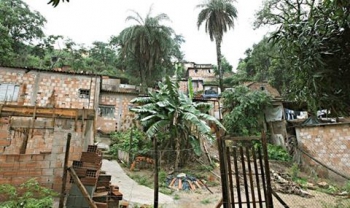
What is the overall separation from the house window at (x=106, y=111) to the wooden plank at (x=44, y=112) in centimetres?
1108

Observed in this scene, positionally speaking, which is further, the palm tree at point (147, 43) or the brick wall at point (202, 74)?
the brick wall at point (202, 74)

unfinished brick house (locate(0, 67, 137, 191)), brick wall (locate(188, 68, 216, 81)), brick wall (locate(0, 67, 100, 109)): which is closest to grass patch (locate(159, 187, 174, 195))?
unfinished brick house (locate(0, 67, 137, 191))

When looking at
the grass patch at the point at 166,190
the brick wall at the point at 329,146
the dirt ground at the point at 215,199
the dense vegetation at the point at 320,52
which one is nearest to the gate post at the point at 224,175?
the dense vegetation at the point at 320,52

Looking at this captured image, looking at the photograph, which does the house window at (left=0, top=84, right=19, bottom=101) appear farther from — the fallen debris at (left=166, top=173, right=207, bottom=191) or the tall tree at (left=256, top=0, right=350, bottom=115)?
the tall tree at (left=256, top=0, right=350, bottom=115)

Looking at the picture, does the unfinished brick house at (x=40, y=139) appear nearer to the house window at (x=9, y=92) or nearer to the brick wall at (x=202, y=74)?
the house window at (x=9, y=92)

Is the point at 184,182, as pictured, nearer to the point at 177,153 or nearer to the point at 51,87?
the point at 177,153

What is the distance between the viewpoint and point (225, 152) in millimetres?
4012

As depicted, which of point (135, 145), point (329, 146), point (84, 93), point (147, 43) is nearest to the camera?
point (135, 145)

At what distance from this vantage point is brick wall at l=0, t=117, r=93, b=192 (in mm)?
4539

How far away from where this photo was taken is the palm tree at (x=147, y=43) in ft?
62.7

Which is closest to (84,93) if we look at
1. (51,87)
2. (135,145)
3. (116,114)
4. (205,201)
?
(51,87)

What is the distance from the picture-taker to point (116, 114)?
53.1ft

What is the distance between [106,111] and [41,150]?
1120 cm

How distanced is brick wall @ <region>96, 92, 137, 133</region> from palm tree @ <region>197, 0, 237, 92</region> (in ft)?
29.7
